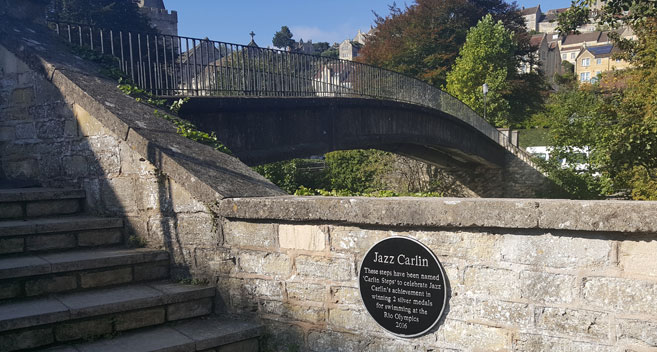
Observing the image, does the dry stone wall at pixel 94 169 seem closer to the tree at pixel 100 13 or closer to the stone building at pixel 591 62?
the tree at pixel 100 13

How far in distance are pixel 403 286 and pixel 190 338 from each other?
1449 mm

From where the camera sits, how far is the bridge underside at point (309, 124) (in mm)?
9227

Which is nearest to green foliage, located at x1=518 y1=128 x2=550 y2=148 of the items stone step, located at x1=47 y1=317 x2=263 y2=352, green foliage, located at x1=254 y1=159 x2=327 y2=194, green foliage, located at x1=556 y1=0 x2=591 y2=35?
green foliage, located at x1=254 y1=159 x2=327 y2=194

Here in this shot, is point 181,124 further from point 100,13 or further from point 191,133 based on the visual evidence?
point 100,13

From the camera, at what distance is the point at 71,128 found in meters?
5.18

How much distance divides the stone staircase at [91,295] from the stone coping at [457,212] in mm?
777

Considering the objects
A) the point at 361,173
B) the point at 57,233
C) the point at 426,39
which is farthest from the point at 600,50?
the point at 57,233

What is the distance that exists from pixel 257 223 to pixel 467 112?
2247 cm

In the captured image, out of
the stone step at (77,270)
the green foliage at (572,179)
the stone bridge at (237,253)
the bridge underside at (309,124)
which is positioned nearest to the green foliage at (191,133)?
the stone bridge at (237,253)

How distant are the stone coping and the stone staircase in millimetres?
777

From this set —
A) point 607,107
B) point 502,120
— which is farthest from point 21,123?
point 502,120

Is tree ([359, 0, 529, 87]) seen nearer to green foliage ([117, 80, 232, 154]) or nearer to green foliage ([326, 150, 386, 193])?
green foliage ([326, 150, 386, 193])

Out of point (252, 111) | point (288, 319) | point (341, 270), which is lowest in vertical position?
point (288, 319)

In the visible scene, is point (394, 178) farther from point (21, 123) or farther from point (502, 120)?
point (21, 123)
